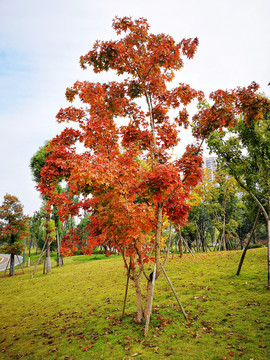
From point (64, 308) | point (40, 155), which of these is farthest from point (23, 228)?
point (64, 308)

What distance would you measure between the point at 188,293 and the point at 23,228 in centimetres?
2261

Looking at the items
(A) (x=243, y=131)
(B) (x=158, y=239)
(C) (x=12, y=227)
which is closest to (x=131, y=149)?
(B) (x=158, y=239)

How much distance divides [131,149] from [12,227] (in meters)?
23.0

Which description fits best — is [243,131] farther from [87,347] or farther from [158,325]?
[87,347]

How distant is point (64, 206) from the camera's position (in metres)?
6.59

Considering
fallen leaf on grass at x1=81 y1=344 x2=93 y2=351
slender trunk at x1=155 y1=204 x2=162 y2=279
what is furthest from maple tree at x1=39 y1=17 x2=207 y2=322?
fallen leaf on grass at x1=81 y1=344 x2=93 y2=351

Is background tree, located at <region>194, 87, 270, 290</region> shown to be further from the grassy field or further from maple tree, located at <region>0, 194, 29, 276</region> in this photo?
maple tree, located at <region>0, 194, 29, 276</region>

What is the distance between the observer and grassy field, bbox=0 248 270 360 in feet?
15.4

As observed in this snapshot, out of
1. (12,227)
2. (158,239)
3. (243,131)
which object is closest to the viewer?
(158,239)

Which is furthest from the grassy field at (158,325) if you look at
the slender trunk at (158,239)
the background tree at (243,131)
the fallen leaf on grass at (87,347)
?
the background tree at (243,131)

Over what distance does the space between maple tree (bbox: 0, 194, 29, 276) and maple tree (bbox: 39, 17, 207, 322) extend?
20.3 m

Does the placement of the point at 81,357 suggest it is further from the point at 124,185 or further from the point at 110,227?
the point at 124,185

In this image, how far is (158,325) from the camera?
19.4 feet

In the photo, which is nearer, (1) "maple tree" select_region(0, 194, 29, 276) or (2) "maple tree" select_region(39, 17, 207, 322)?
(2) "maple tree" select_region(39, 17, 207, 322)
